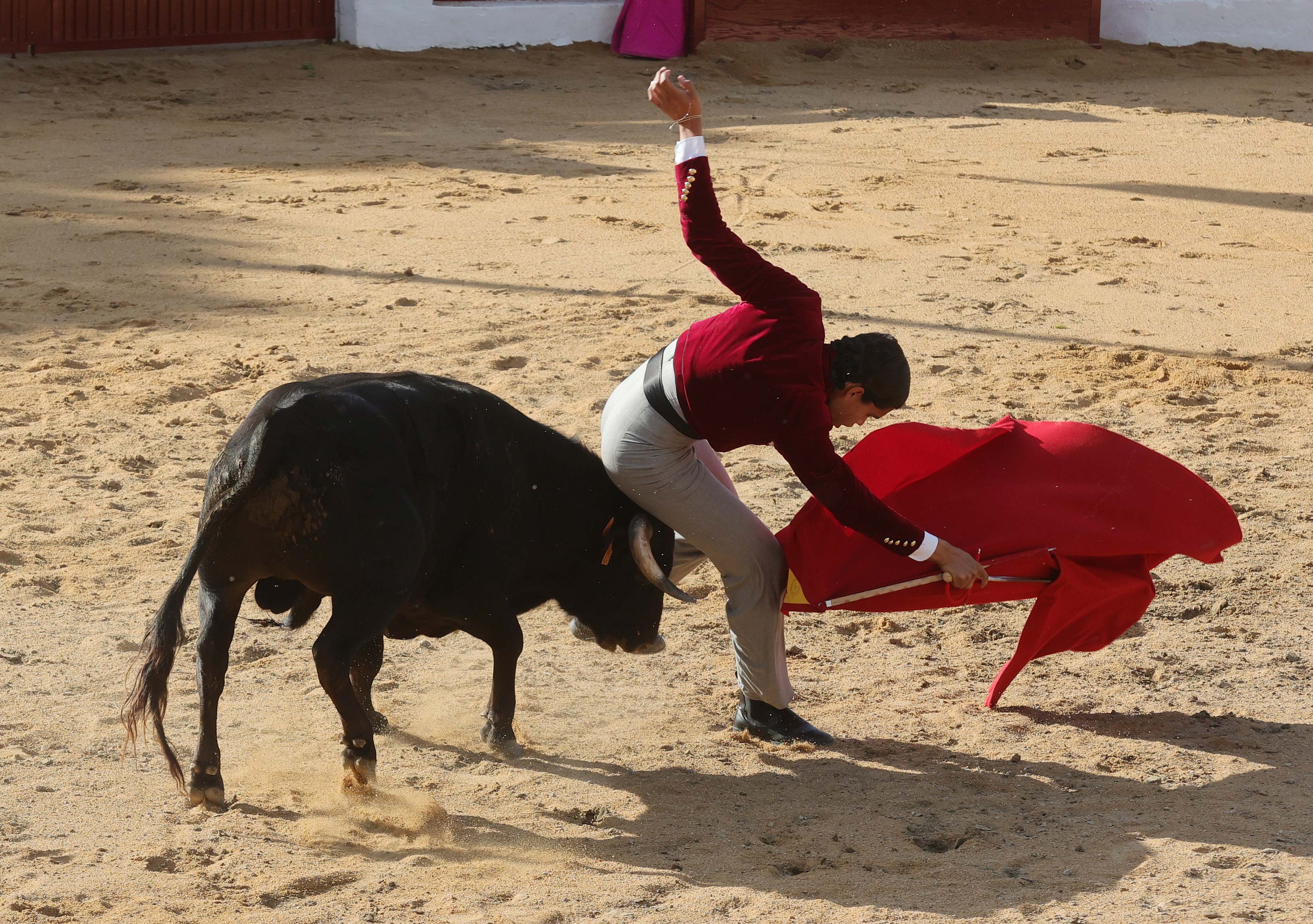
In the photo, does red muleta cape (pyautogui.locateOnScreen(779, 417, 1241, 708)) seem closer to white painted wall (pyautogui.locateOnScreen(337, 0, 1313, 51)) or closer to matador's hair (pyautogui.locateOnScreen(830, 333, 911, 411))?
matador's hair (pyautogui.locateOnScreen(830, 333, 911, 411))

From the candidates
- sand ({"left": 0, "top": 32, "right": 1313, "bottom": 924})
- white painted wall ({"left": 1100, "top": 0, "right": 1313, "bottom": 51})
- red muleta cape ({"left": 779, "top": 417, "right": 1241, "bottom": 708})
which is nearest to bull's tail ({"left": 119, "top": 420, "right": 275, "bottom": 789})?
sand ({"left": 0, "top": 32, "right": 1313, "bottom": 924})

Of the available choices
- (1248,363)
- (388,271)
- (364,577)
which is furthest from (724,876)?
(388,271)

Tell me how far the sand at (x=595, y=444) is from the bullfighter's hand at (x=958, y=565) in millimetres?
528

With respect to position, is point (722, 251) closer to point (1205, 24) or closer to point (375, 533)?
point (375, 533)

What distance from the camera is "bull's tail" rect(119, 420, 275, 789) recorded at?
326 centimetres

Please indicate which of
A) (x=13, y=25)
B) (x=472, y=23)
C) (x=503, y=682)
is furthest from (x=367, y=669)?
(x=472, y=23)

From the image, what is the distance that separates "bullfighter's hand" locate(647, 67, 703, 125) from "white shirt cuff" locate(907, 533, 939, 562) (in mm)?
1177

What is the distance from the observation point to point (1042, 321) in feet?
24.8

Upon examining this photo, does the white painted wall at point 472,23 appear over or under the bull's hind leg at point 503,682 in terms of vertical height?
over

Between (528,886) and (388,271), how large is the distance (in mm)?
5487

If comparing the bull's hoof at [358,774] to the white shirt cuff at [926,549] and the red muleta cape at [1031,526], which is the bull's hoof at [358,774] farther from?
the white shirt cuff at [926,549]

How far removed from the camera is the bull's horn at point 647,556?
3.71 m

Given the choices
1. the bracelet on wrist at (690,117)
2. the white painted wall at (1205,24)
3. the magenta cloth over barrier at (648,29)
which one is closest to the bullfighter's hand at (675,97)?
the bracelet on wrist at (690,117)

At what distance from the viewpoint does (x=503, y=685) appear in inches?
151
